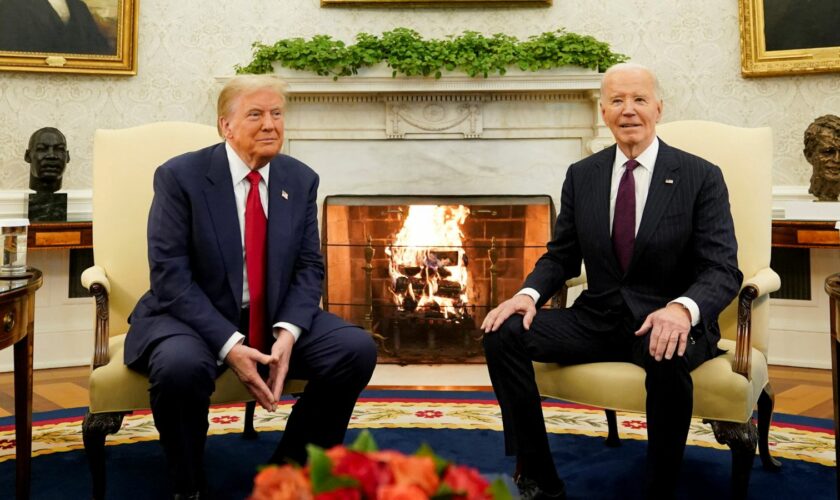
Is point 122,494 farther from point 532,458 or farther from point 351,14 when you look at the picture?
point 351,14

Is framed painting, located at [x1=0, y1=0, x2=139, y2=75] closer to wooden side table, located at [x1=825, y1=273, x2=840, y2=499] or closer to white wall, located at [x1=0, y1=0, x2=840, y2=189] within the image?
white wall, located at [x1=0, y1=0, x2=840, y2=189]

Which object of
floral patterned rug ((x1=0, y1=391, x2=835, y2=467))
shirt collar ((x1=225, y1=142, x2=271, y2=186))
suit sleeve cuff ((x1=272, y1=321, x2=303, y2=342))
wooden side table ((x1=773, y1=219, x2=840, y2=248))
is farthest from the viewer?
wooden side table ((x1=773, y1=219, x2=840, y2=248))

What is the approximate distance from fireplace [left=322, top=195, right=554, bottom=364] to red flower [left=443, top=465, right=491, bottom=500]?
146 inches

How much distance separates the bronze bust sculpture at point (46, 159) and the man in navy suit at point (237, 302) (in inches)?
90.1

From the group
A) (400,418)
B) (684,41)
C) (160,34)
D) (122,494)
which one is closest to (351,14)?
(160,34)

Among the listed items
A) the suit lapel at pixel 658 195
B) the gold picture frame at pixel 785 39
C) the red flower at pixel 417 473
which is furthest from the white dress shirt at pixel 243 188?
the gold picture frame at pixel 785 39

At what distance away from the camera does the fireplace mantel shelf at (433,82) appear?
173 inches

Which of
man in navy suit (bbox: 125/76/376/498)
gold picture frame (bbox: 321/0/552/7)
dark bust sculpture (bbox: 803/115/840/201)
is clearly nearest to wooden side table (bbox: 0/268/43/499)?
man in navy suit (bbox: 125/76/376/498)

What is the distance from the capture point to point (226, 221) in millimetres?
2246

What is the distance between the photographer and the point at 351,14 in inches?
190

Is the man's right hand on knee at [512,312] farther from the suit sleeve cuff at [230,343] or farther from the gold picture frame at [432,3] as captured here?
the gold picture frame at [432,3]

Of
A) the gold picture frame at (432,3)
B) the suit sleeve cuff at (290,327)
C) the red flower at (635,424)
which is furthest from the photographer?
the gold picture frame at (432,3)

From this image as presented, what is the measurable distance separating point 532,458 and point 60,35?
4.07 meters

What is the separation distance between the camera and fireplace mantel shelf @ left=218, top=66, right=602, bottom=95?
14.4ft
